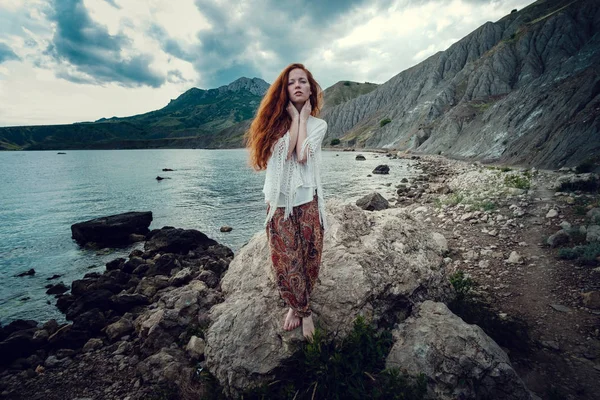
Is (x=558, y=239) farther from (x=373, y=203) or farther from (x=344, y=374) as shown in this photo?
(x=373, y=203)

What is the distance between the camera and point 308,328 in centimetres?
362

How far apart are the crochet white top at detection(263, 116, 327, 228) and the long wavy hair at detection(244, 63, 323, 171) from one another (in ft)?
0.36

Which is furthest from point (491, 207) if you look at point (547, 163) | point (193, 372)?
point (547, 163)

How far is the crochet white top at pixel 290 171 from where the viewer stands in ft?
11.3

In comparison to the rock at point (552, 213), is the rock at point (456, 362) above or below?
below

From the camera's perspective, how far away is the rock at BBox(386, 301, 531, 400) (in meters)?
3.14

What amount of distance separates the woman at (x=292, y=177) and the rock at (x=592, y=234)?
735 cm

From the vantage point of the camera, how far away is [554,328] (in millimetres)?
4590

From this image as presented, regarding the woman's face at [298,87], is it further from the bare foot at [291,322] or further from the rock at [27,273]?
the rock at [27,273]

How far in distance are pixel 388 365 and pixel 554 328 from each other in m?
3.35

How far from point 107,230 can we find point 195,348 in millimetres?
13209

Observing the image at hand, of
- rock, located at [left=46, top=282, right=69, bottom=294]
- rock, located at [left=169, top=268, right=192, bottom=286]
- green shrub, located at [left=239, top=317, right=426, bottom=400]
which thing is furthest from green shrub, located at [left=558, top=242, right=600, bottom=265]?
rock, located at [left=46, top=282, right=69, bottom=294]

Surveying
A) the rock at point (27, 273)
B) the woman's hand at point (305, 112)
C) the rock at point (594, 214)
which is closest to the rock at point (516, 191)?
the rock at point (594, 214)

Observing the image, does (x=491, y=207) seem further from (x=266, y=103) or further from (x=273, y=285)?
(x=266, y=103)
